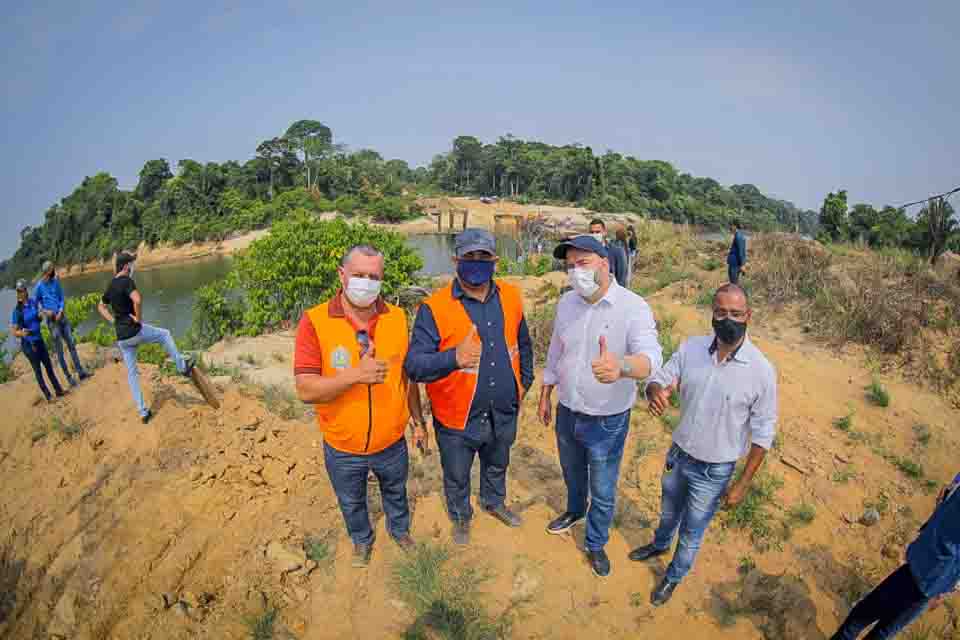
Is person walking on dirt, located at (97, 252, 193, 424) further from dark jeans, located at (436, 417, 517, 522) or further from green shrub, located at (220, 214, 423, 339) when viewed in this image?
green shrub, located at (220, 214, 423, 339)

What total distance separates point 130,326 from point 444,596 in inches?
161

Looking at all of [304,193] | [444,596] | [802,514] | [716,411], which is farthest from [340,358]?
[304,193]

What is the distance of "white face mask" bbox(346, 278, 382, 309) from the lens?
2.34 m

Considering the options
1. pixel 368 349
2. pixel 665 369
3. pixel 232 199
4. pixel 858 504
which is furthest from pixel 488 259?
pixel 232 199

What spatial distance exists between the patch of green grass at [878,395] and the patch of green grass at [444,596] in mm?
4462

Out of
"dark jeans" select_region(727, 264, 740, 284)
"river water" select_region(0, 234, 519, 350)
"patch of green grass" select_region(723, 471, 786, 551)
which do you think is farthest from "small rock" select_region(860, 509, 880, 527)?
"river water" select_region(0, 234, 519, 350)

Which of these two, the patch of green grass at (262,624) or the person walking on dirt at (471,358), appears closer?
the person walking on dirt at (471,358)

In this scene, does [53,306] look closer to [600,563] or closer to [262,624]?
[262,624]

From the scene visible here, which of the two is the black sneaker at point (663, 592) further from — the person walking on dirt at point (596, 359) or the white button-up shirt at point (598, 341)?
the white button-up shirt at point (598, 341)

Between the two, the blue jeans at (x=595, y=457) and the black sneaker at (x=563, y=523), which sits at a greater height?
the blue jeans at (x=595, y=457)

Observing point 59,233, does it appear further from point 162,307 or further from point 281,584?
point 281,584

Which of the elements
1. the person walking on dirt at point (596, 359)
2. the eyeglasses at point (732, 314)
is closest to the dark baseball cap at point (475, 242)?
the person walking on dirt at point (596, 359)

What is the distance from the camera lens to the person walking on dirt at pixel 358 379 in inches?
91.1

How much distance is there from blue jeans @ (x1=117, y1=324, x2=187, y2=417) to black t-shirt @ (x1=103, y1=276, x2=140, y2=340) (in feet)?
0.20
